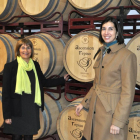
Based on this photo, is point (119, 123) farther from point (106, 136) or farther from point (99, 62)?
point (99, 62)

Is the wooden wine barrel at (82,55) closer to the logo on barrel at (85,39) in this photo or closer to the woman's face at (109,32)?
the logo on barrel at (85,39)

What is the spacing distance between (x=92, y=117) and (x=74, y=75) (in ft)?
3.04

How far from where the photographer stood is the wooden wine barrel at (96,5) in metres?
2.69

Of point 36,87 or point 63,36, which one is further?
point 63,36

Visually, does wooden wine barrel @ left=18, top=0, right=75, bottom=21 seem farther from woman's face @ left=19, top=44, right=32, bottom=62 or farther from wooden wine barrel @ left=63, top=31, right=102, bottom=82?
woman's face @ left=19, top=44, right=32, bottom=62

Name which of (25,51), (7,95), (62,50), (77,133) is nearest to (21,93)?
(7,95)

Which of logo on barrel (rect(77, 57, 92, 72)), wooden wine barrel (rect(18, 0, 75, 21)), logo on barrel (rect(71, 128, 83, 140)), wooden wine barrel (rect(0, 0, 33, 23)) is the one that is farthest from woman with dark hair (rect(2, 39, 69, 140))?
wooden wine barrel (rect(0, 0, 33, 23))

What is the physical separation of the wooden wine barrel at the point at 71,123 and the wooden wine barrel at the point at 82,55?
12.7 inches

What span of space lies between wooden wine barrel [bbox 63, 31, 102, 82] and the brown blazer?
0.68 metres

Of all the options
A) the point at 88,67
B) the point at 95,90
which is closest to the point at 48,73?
the point at 88,67

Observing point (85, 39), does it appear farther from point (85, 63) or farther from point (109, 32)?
point (109, 32)

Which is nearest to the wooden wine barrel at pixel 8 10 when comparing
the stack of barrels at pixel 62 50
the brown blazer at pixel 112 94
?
the stack of barrels at pixel 62 50

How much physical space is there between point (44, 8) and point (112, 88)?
5.37ft

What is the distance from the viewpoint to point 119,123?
1.81m
